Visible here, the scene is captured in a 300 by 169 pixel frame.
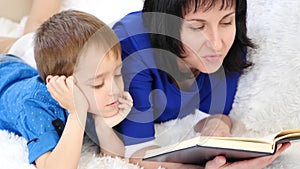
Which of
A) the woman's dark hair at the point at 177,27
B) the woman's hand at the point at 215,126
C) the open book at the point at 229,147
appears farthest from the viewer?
the woman's hand at the point at 215,126

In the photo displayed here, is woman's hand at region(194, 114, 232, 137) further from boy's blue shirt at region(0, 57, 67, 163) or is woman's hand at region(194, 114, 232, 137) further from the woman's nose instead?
boy's blue shirt at region(0, 57, 67, 163)

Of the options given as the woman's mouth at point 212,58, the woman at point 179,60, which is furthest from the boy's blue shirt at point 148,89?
the woman's mouth at point 212,58

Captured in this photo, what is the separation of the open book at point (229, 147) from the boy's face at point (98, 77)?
5.9 inches

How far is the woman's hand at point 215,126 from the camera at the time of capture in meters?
1.25

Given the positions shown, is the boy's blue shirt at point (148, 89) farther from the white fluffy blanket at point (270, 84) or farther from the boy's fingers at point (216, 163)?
the boy's fingers at point (216, 163)

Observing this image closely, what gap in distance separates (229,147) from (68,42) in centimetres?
38

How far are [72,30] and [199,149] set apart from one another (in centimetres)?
36

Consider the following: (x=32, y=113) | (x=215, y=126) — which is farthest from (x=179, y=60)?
Result: (x=32, y=113)

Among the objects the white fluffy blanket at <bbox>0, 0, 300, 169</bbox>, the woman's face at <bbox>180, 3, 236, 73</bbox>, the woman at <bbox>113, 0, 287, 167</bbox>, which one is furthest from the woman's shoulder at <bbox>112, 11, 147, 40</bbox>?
the white fluffy blanket at <bbox>0, 0, 300, 169</bbox>

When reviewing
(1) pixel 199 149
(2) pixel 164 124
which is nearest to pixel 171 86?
(2) pixel 164 124

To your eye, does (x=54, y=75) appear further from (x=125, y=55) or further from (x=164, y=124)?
(x=164, y=124)

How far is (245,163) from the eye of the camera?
107 cm

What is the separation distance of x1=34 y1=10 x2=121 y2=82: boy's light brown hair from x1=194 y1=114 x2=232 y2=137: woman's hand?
0.32 metres

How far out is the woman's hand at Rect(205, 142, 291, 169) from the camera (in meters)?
1.06
